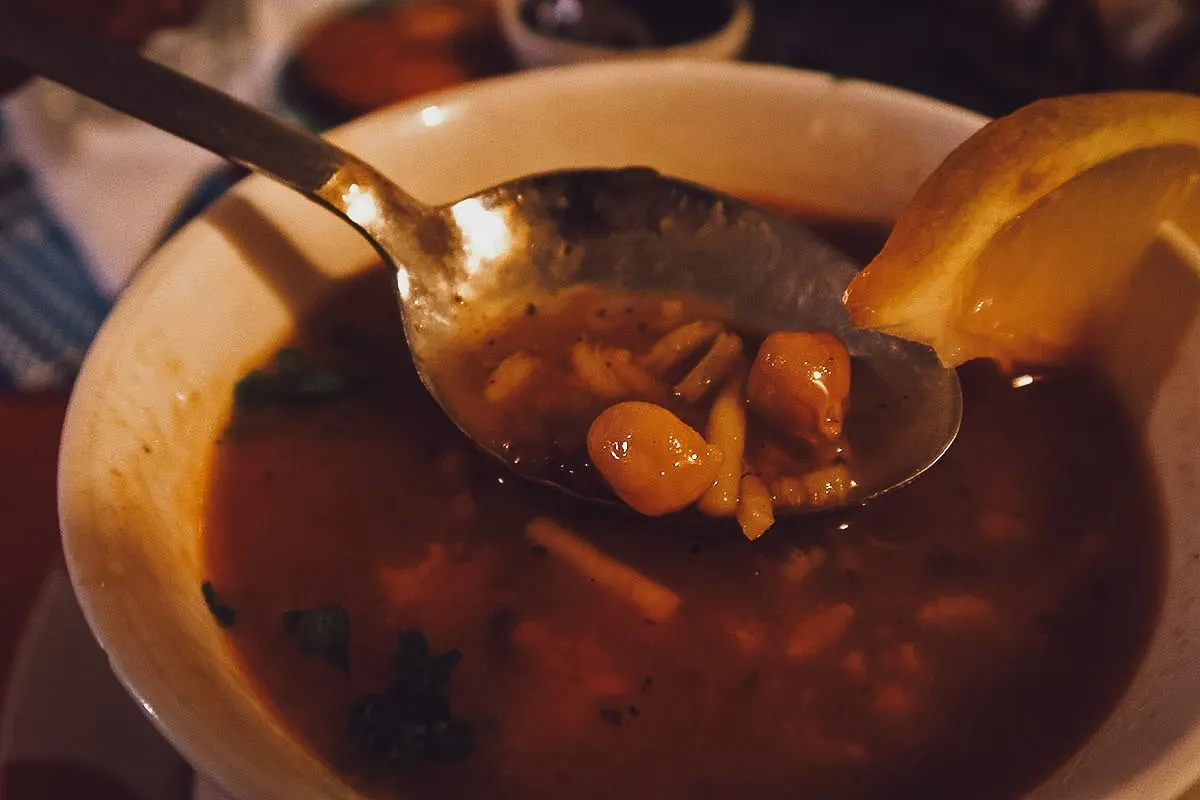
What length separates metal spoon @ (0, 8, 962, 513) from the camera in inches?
55.2

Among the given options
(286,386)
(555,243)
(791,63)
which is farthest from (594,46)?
(286,386)

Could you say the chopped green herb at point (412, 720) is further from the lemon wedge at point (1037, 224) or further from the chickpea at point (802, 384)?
the lemon wedge at point (1037, 224)

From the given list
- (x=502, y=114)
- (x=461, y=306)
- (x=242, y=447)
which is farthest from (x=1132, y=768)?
(x=502, y=114)

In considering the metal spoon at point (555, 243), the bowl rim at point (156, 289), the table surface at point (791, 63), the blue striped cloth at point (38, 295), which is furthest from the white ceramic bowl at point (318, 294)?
the blue striped cloth at point (38, 295)

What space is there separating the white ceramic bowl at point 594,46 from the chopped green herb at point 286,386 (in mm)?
1047

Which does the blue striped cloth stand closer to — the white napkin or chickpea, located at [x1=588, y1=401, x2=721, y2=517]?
the white napkin

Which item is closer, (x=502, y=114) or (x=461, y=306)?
(x=461, y=306)

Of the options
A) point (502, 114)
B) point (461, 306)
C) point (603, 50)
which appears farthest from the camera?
point (603, 50)

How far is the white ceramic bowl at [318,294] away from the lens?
39.7 inches

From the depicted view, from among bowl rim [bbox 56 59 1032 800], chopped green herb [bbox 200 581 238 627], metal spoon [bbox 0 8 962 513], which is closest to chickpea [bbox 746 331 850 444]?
metal spoon [bbox 0 8 962 513]

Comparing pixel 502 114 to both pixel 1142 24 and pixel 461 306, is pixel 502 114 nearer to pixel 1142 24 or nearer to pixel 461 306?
pixel 461 306

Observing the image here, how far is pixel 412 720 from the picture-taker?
3.67ft

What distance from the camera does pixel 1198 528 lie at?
4.16ft

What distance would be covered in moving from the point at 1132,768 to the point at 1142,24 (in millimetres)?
1957
